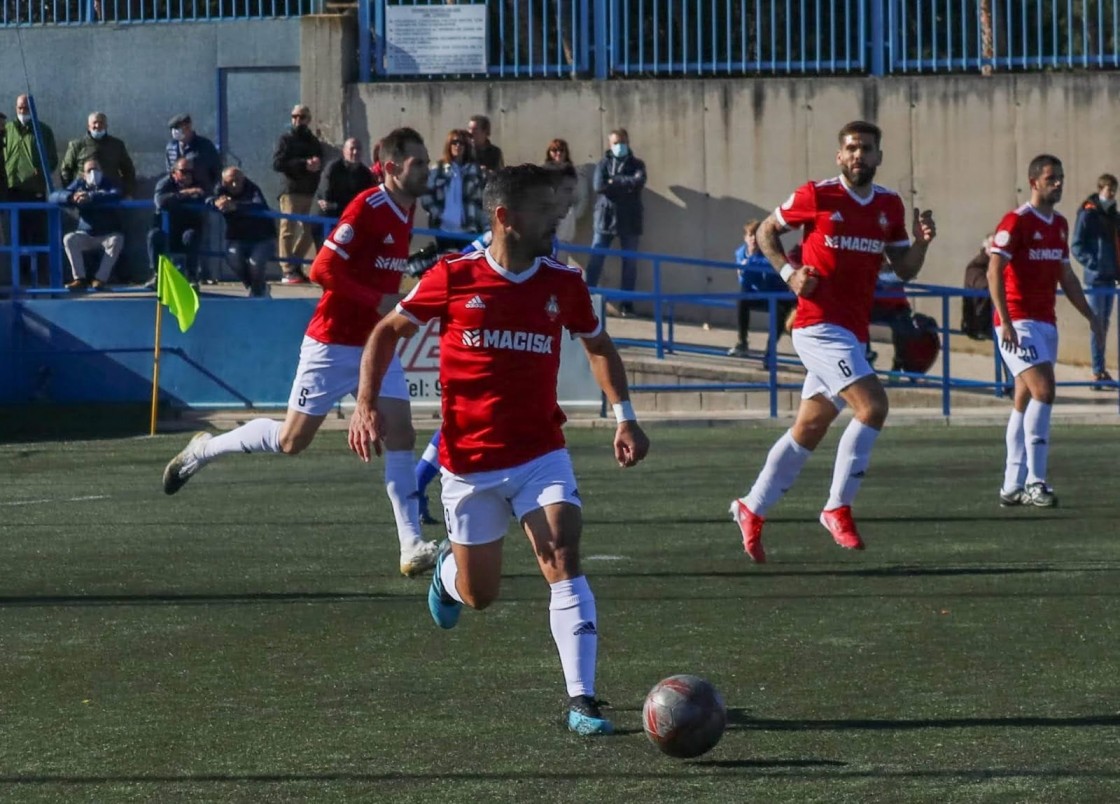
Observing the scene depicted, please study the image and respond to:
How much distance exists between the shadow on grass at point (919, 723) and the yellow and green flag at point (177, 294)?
13.3 meters

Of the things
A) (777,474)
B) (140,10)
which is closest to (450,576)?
(777,474)

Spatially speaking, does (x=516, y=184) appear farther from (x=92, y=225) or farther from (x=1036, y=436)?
(x=92, y=225)

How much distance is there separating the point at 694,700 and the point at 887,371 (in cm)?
1449

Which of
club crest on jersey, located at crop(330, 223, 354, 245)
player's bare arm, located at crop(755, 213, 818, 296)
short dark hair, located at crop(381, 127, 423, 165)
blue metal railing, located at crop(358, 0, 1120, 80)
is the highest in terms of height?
blue metal railing, located at crop(358, 0, 1120, 80)

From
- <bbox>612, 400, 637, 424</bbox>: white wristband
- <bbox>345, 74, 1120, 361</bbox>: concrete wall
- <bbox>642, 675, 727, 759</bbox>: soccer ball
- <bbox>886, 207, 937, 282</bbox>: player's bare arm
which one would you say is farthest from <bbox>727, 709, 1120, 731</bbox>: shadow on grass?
<bbox>345, 74, 1120, 361</bbox>: concrete wall

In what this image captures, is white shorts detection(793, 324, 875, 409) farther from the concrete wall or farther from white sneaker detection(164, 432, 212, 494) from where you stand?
the concrete wall

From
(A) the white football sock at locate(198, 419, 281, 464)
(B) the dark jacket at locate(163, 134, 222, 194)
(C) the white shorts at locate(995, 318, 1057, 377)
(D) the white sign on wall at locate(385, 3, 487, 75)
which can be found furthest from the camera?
(D) the white sign on wall at locate(385, 3, 487, 75)

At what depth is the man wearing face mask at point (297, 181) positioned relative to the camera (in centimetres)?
2231

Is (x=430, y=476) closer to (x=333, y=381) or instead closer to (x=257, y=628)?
(x=333, y=381)

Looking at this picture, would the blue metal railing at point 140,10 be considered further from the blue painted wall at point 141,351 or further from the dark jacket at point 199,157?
the blue painted wall at point 141,351

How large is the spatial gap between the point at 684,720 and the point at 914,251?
4.72 metres

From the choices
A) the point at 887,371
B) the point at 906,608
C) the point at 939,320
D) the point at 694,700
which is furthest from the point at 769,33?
the point at 694,700

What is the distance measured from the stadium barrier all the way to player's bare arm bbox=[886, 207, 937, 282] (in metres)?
8.80

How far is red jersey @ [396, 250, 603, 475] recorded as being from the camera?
6410 mm
